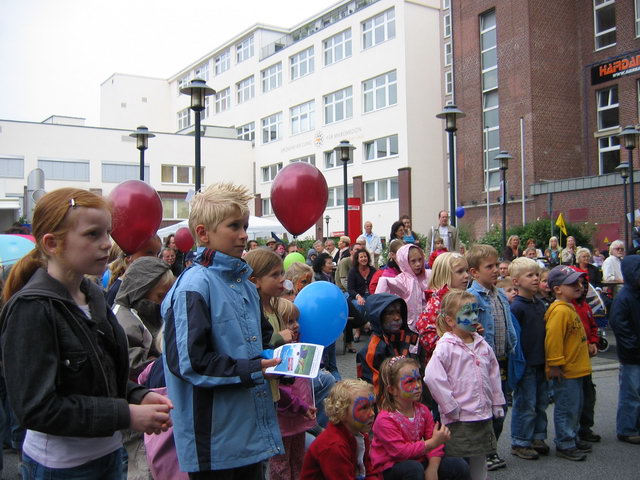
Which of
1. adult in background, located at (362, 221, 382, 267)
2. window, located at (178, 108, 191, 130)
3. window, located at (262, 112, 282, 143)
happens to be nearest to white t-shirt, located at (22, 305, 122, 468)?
adult in background, located at (362, 221, 382, 267)

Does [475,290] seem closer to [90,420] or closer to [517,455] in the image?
[517,455]

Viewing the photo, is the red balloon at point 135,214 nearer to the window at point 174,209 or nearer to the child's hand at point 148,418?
the child's hand at point 148,418

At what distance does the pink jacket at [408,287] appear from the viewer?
6.60 metres

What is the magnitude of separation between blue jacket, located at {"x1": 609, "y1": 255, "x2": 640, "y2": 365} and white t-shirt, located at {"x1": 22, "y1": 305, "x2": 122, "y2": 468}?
5.39 m

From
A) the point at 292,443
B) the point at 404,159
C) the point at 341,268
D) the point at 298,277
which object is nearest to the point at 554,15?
the point at 404,159

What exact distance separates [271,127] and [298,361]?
152 feet

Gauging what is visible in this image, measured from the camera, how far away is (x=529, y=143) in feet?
99.9

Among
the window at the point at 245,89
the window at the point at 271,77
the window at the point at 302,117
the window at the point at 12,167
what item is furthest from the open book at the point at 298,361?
the window at the point at 245,89

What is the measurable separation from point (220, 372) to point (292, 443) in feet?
6.13

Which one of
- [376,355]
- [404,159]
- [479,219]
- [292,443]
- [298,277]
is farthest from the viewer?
[404,159]

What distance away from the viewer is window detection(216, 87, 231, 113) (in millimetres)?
53531

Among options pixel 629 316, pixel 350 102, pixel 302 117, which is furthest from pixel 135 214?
pixel 302 117

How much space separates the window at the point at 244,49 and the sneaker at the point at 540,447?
49189 mm

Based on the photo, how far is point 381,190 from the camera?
126ft
